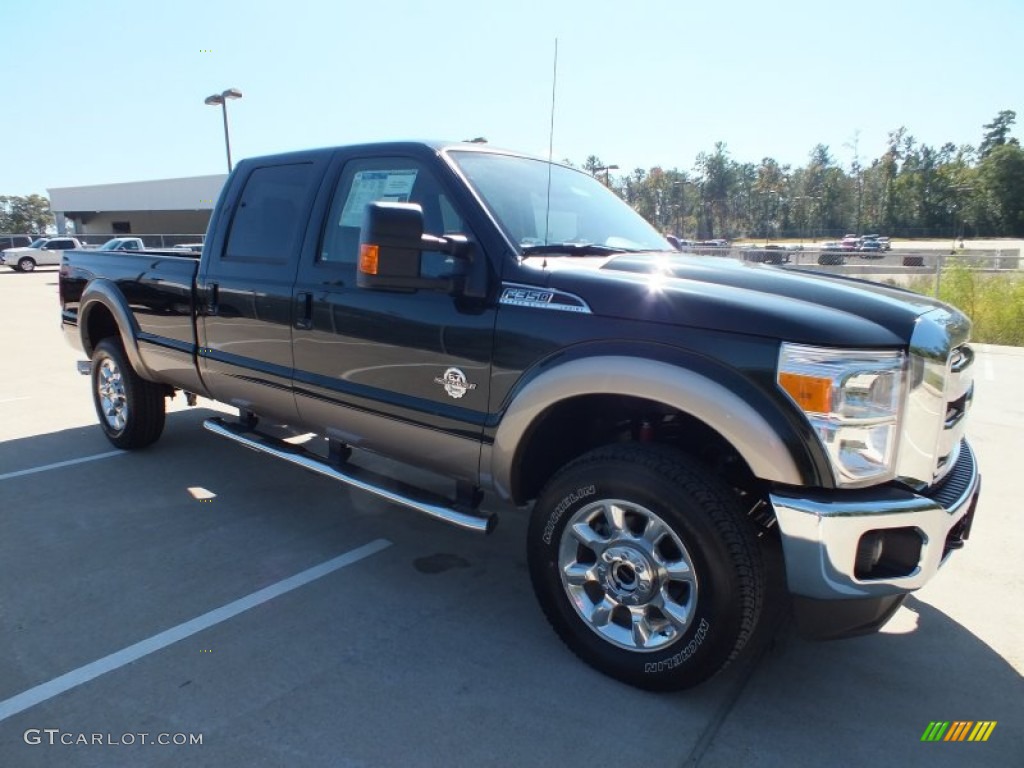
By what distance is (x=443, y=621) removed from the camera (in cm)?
314

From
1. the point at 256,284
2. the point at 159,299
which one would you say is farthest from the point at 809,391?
the point at 159,299

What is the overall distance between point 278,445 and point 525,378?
77.2 inches

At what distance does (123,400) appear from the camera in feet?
17.8

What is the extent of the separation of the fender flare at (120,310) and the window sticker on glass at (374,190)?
92.4 inches

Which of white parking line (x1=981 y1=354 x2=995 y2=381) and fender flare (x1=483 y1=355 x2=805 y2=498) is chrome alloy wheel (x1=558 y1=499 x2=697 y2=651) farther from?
white parking line (x1=981 y1=354 x2=995 y2=381)

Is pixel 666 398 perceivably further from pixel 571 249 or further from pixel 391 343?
pixel 391 343

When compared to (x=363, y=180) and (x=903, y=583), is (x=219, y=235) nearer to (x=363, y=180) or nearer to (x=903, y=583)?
(x=363, y=180)

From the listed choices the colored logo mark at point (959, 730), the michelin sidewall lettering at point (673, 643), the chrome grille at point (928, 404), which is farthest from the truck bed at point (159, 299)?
the colored logo mark at point (959, 730)

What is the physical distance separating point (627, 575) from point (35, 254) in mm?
42691

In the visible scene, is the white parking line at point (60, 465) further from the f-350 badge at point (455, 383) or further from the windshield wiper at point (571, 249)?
the windshield wiper at point (571, 249)

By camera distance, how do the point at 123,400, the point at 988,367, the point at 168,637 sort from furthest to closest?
the point at 988,367
the point at 123,400
the point at 168,637

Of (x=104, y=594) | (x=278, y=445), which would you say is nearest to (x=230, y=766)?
(x=104, y=594)

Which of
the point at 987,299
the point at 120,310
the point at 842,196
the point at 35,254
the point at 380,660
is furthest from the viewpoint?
the point at 842,196

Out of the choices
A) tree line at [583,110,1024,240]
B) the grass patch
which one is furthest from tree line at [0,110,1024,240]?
A: the grass patch
